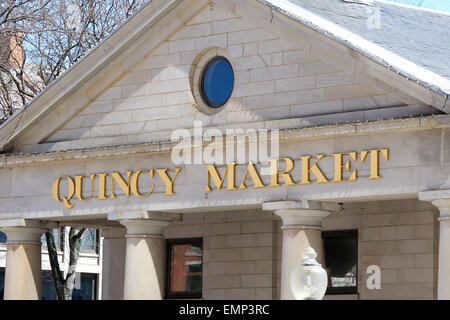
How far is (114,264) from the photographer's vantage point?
36094 millimetres

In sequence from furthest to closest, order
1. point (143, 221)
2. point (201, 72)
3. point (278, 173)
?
point (143, 221) < point (201, 72) < point (278, 173)

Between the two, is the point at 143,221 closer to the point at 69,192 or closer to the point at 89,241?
the point at 69,192

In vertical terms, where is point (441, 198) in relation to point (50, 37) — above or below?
below

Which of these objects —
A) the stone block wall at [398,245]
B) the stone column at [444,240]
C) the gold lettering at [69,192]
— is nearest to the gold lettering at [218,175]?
the gold lettering at [69,192]

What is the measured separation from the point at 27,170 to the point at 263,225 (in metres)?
6.43

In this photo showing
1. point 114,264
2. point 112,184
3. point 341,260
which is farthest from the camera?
point 114,264

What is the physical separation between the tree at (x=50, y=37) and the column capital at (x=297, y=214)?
53.5 feet

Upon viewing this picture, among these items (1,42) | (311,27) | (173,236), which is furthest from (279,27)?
(1,42)

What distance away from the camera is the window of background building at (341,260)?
30.4 metres

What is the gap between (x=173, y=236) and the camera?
34.4 meters

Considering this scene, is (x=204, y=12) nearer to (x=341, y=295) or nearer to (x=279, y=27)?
(x=279, y=27)

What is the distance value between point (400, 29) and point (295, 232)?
7110 mm

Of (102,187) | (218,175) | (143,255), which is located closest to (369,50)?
(218,175)

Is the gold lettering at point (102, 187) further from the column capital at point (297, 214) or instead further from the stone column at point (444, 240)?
the stone column at point (444, 240)
